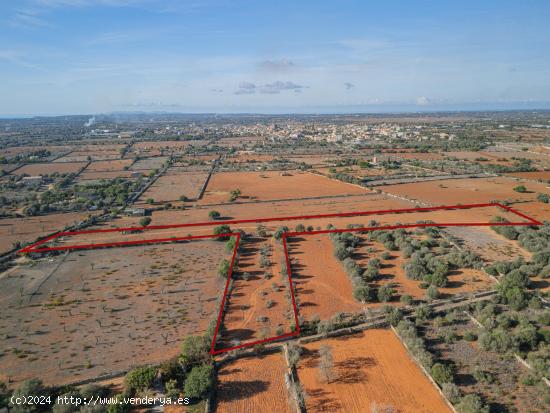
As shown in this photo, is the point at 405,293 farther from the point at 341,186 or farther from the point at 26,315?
the point at 341,186

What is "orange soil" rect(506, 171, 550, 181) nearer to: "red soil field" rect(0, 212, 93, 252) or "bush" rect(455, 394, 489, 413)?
"bush" rect(455, 394, 489, 413)

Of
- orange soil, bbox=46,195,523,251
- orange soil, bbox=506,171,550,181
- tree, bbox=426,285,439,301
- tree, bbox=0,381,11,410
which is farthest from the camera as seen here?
orange soil, bbox=506,171,550,181

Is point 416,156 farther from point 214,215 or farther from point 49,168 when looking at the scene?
point 49,168

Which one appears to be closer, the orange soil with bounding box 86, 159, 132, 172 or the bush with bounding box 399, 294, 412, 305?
the bush with bounding box 399, 294, 412, 305

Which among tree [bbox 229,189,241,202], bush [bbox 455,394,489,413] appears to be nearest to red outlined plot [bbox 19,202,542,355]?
bush [bbox 455,394,489,413]

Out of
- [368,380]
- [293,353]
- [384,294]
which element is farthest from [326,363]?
[384,294]

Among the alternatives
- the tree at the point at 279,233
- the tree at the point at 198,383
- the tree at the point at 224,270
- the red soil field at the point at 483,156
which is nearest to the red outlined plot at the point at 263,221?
the tree at the point at 224,270

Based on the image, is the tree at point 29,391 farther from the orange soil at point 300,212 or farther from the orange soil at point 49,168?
the orange soil at point 49,168

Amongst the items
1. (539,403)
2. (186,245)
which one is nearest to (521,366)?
(539,403)

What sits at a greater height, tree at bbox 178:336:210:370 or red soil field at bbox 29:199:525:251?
red soil field at bbox 29:199:525:251
